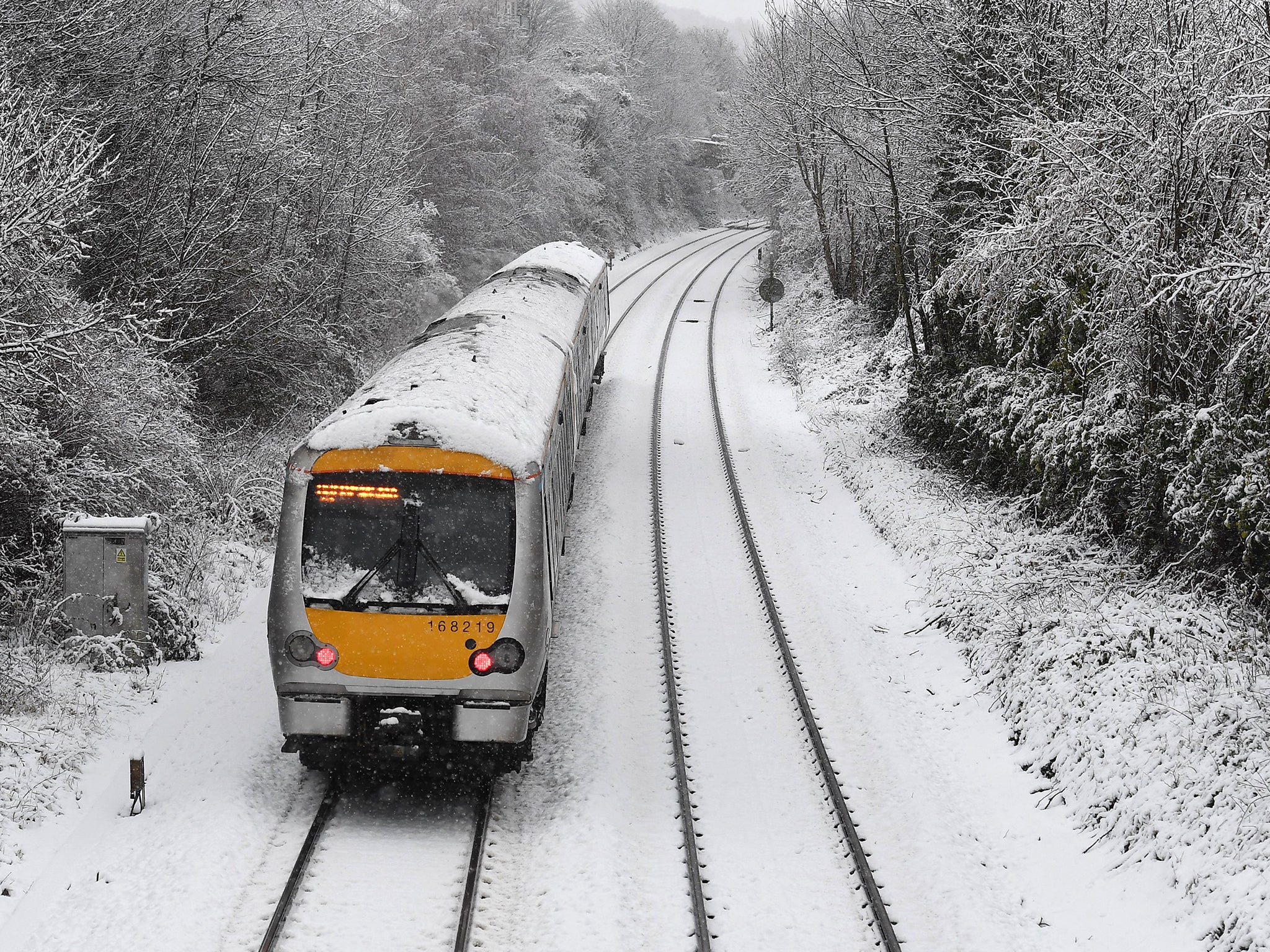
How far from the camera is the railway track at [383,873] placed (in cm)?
616

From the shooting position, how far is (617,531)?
14.4 m

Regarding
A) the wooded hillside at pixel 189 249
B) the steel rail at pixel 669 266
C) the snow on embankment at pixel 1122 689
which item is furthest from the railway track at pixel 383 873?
the steel rail at pixel 669 266

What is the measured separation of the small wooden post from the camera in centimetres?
730

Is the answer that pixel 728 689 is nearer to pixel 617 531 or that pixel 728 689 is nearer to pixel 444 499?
pixel 444 499

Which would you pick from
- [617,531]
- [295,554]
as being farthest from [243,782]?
[617,531]

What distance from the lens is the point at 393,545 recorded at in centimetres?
736

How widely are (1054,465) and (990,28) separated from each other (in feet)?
22.5

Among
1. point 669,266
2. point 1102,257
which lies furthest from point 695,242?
point 1102,257

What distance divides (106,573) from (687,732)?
527cm

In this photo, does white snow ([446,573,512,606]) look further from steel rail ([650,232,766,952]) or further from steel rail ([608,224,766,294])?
steel rail ([608,224,766,294])

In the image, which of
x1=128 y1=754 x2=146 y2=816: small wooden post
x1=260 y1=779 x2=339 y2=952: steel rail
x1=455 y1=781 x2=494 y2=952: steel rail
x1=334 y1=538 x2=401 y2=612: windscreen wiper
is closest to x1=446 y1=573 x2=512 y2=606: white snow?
x1=334 y1=538 x2=401 y2=612: windscreen wiper

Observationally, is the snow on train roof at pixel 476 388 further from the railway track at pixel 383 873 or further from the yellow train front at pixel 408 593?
the railway track at pixel 383 873

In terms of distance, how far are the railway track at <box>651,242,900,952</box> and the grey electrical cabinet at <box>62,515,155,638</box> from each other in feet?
15.8

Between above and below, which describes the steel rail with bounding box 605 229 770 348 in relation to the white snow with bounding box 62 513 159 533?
above
